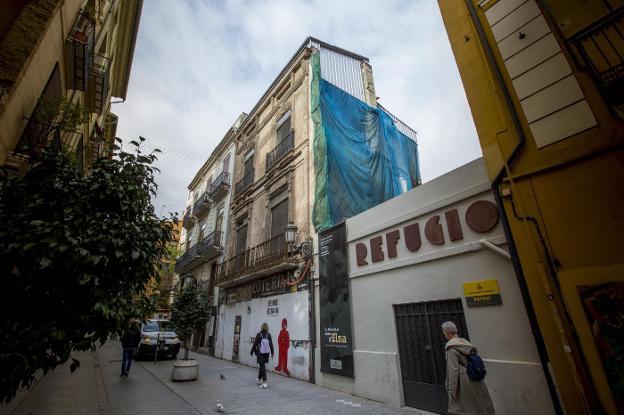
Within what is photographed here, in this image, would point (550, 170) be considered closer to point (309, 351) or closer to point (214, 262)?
point (309, 351)

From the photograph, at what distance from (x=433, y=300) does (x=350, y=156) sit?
6877 millimetres

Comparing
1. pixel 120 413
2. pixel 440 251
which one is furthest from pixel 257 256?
pixel 440 251

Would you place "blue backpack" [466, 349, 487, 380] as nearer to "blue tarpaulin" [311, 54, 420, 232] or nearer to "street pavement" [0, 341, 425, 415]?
"street pavement" [0, 341, 425, 415]

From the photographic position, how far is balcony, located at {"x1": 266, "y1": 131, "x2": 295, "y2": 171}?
12673mm

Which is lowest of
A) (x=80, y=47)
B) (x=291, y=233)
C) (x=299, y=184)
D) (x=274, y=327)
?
(x=274, y=327)

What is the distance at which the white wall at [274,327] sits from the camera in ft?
30.7

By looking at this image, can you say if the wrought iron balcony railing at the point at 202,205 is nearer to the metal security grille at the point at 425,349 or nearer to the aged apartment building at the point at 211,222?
the aged apartment building at the point at 211,222

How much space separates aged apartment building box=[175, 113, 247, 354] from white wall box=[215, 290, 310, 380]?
2.05 meters

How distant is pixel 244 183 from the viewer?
1636 cm

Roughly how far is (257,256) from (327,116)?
6.46 metres

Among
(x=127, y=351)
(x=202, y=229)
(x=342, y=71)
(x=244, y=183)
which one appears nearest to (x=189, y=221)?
(x=202, y=229)

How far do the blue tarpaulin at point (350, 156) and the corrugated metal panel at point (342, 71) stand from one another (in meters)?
0.75

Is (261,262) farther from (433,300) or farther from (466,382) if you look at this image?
(466,382)

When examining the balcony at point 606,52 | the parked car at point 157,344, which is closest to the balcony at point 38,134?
the balcony at point 606,52
